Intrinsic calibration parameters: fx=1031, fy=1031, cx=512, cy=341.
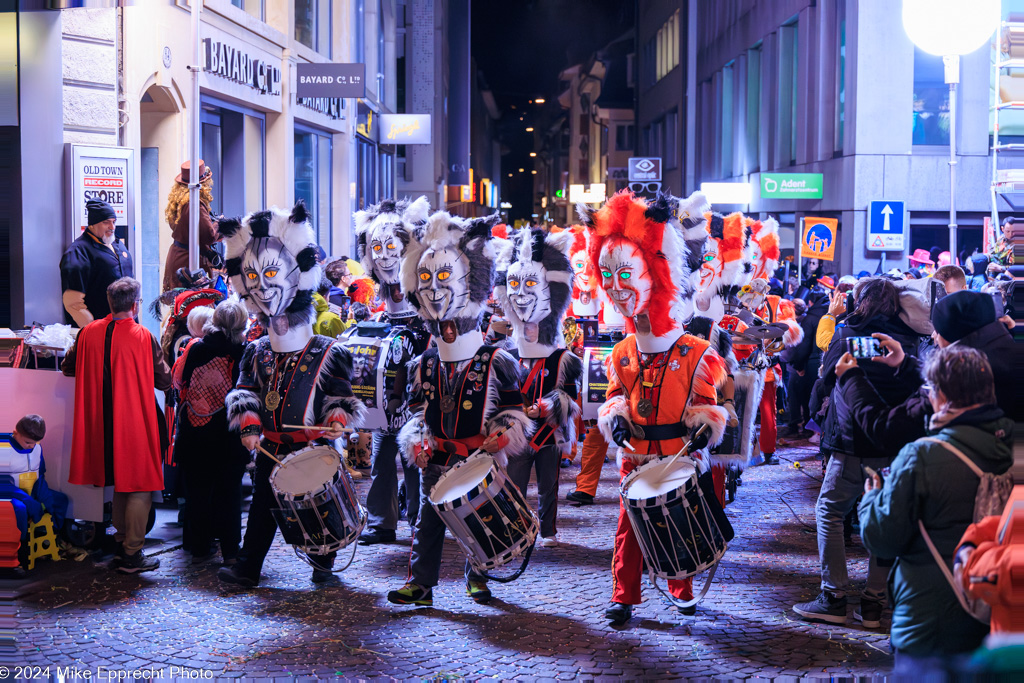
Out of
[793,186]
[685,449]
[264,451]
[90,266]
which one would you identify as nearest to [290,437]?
[264,451]

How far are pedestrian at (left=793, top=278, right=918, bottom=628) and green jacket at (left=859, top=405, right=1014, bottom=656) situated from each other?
1681 millimetres

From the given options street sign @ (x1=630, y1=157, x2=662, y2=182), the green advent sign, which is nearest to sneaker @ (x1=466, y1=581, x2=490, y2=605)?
street sign @ (x1=630, y1=157, x2=662, y2=182)

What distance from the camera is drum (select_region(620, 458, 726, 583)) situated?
4867 millimetres

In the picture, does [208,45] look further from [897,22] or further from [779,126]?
[779,126]

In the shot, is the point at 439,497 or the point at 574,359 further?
the point at 574,359

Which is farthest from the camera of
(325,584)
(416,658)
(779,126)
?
(779,126)

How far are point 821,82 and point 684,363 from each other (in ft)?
61.5

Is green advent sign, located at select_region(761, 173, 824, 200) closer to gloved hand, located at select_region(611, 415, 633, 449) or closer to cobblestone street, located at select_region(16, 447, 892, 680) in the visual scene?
cobblestone street, located at select_region(16, 447, 892, 680)

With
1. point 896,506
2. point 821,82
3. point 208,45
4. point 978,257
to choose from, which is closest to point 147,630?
point 896,506

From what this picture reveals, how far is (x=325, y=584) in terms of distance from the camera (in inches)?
241

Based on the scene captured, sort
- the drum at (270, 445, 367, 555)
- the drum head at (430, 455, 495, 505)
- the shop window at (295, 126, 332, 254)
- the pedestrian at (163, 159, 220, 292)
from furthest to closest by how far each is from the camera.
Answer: the shop window at (295, 126, 332, 254)
the pedestrian at (163, 159, 220, 292)
the drum at (270, 445, 367, 555)
the drum head at (430, 455, 495, 505)

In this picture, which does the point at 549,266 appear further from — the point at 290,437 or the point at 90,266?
the point at 90,266

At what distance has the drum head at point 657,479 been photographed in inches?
194

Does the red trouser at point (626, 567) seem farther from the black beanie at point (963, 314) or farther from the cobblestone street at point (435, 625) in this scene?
the black beanie at point (963, 314)
